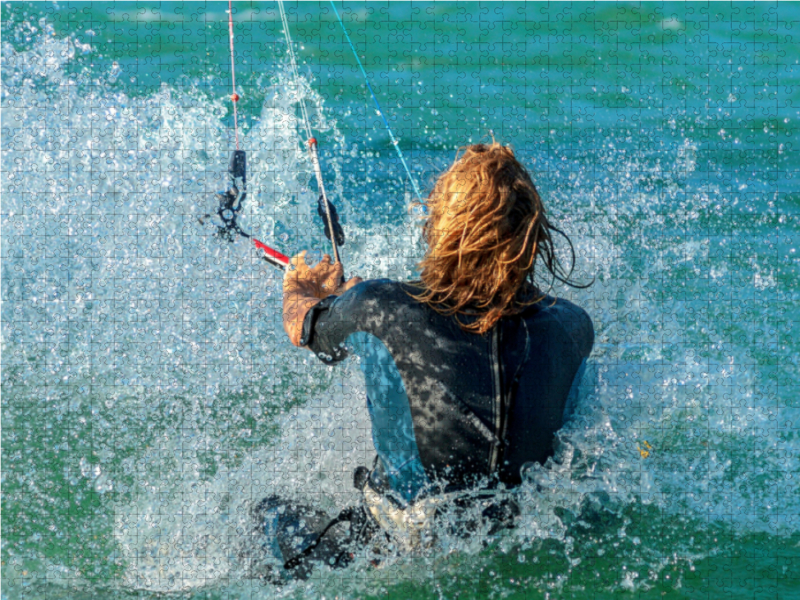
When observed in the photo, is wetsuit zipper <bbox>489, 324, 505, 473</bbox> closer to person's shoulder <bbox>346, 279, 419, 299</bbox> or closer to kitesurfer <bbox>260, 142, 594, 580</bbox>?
kitesurfer <bbox>260, 142, 594, 580</bbox>

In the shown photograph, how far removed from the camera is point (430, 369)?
6.51ft

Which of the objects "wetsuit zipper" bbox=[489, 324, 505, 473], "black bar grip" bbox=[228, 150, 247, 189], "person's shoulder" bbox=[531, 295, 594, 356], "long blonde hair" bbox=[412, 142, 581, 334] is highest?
"black bar grip" bbox=[228, 150, 247, 189]

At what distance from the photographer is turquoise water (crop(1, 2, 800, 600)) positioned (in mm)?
2803

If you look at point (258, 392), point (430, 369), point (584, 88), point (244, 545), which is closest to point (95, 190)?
point (258, 392)

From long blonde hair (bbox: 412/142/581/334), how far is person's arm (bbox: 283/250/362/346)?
449mm

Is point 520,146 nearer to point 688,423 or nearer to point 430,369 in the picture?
point 688,423

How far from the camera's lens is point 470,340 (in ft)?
6.52

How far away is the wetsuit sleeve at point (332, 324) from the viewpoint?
6.91ft

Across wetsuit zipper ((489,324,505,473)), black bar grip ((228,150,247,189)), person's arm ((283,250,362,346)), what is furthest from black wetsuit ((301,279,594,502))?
black bar grip ((228,150,247,189))

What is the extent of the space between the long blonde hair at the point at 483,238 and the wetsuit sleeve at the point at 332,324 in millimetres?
202

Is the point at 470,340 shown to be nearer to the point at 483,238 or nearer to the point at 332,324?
the point at 483,238

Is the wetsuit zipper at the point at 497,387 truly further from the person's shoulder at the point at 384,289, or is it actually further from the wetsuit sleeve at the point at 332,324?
the wetsuit sleeve at the point at 332,324

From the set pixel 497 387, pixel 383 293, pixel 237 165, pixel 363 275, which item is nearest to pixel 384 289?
pixel 383 293

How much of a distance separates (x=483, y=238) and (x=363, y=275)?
1.78 meters
